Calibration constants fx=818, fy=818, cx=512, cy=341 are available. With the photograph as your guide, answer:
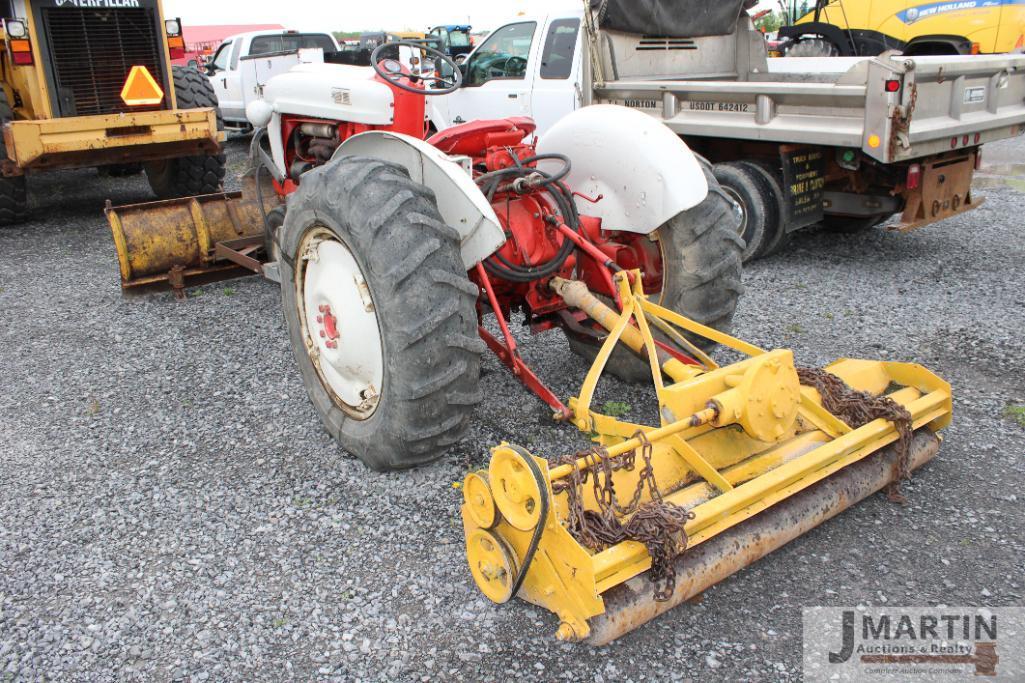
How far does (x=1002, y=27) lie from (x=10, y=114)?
11408mm

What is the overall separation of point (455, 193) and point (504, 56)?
5.25 m

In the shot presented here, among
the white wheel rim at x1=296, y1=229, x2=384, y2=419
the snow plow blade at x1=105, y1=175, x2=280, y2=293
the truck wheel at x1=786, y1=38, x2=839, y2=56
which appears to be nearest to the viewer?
the white wheel rim at x1=296, y1=229, x2=384, y2=419

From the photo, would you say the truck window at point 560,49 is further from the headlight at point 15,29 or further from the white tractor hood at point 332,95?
the headlight at point 15,29

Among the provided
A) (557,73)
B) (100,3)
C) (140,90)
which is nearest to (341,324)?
(557,73)

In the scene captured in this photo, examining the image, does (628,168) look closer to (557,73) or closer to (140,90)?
(557,73)

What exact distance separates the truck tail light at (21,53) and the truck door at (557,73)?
14.9ft

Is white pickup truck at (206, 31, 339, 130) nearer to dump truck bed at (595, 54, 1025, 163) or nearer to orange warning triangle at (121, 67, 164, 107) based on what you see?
orange warning triangle at (121, 67, 164, 107)

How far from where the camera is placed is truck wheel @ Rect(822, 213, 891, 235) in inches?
277

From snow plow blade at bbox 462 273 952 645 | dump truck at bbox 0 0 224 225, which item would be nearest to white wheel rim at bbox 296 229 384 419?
snow plow blade at bbox 462 273 952 645

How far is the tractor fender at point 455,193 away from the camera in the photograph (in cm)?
293

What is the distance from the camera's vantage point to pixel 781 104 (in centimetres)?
566

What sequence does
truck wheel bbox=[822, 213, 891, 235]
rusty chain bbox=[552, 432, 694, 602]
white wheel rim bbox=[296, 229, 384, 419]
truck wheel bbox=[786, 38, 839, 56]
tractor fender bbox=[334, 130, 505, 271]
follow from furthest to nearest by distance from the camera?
truck wheel bbox=[786, 38, 839, 56] → truck wheel bbox=[822, 213, 891, 235] → white wheel rim bbox=[296, 229, 384, 419] → tractor fender bbox=[334, 130, 505, 271] → rusty chain bbox=[552, 432, 694, 602]

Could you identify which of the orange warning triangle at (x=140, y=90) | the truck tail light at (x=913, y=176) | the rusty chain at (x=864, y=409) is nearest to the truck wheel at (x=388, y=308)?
the rusty chain at (x=864, y=409)

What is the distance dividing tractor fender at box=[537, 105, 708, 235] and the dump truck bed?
7.52 ft
